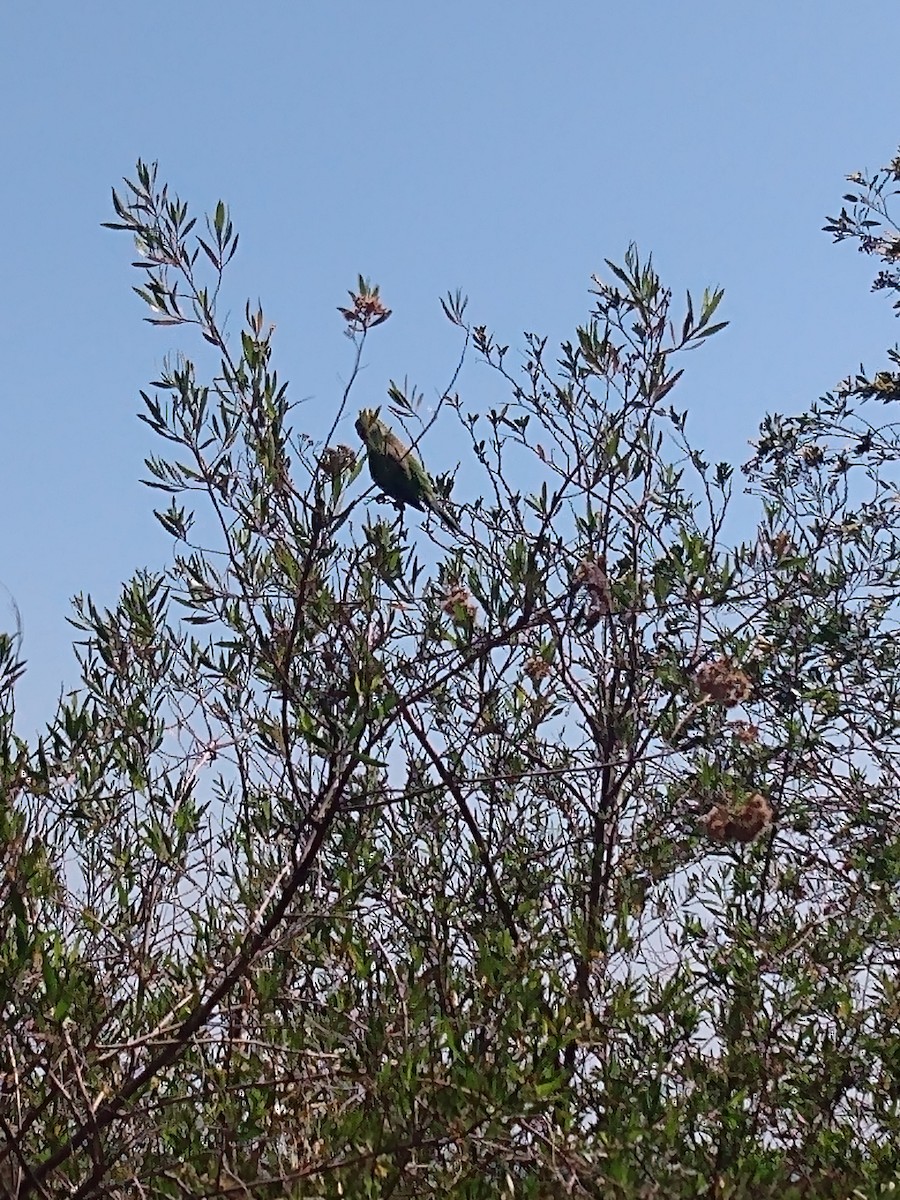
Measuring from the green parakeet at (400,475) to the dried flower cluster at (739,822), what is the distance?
76.4 inches

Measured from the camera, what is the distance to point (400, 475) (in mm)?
4996

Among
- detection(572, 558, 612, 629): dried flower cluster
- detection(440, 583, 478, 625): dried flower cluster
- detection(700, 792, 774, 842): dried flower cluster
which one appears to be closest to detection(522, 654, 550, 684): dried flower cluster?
detection(572, 558, 612, 629): dried flower cluster

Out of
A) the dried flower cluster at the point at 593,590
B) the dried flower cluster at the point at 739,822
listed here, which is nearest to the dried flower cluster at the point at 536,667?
the dried flower cluster at the point at 593,590

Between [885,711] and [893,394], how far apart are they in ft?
9.41

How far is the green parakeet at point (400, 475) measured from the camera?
16.1ft

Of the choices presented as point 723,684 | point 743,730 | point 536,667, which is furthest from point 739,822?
point 536,667

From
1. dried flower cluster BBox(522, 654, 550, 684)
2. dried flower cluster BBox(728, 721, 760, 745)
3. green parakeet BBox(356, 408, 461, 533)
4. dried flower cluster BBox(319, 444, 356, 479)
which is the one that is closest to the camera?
dried flower cluster BBox(319, 444, 356, 479)

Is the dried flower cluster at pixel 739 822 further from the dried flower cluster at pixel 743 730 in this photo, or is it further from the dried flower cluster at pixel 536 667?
the dried flower cluster at pixel 536 667

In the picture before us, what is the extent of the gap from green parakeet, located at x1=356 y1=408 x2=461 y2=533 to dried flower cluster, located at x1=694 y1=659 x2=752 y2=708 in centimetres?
161

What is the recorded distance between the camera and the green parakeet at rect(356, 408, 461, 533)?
4898 mm

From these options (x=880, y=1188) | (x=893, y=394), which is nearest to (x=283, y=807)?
(x=880, y=1188)

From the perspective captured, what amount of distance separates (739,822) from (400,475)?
2.24 m

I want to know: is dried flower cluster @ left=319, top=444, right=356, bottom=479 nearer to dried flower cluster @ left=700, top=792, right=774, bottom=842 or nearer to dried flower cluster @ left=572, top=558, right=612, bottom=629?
dried flower cluster @ left=572, top=558, right=612, bottom=629

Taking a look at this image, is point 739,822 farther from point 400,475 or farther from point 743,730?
point 400,475
